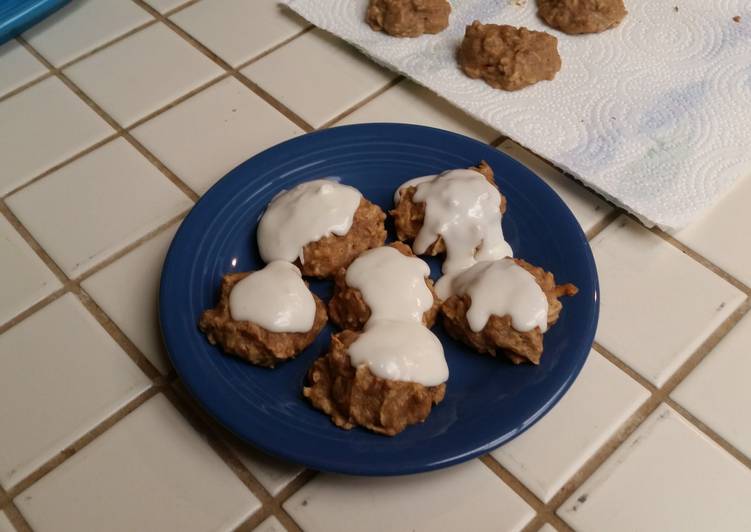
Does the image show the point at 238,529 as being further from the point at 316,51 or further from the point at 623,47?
the point at 623,47

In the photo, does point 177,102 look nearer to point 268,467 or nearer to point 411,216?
point 411,216

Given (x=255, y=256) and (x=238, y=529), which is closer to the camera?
(x=238, y=529)

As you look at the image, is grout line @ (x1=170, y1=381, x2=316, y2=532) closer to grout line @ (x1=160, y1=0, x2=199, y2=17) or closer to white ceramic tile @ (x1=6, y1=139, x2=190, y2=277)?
white ceramic tile @ (x1=6, y1=139, x2=190, y2=277)

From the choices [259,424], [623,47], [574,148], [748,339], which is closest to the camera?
[259,424]

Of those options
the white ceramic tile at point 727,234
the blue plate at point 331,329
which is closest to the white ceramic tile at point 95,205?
the blue plate at point 331,329

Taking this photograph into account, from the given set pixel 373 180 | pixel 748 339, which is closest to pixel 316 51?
pixel 373 180

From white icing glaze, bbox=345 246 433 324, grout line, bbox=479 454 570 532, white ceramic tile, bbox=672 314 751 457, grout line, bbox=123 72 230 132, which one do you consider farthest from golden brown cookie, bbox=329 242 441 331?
grout line, bbox=123 72 230 132
